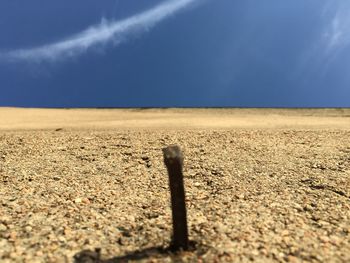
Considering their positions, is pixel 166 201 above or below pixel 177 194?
below

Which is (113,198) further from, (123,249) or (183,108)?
(183,108)

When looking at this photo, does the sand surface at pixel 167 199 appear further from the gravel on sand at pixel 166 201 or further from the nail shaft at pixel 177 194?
the nail shaft at pixel 177 194

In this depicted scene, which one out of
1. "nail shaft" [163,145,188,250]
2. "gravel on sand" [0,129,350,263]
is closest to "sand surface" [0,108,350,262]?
"gravel on sand" [0,129,350,263]

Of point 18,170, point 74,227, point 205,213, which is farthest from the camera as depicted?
point 18,170

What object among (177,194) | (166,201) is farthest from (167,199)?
(177,194)

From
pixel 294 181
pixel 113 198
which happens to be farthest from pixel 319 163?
pixel 113 198

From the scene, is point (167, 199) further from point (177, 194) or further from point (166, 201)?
point (177, 194)

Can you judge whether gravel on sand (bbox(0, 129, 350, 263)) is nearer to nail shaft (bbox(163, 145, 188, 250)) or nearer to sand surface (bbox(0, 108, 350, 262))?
sand surface (bbox(0, 108, 350, 262))

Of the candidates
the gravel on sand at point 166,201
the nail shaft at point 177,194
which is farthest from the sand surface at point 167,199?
the nail shaft at point 177,194
